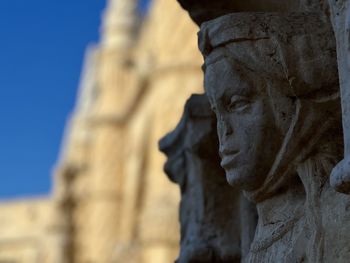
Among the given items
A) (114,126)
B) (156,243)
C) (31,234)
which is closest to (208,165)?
(156,243)

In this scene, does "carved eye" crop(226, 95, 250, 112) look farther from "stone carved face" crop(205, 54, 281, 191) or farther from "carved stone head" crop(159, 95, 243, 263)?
"carved stone head" crop(159, 95, 243, 263)

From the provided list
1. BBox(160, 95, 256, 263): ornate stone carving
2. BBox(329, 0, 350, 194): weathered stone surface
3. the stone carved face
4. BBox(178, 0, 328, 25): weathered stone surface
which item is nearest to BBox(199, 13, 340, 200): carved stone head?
the stone carved face

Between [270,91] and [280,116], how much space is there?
68mm

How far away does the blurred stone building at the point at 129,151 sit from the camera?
1177cm

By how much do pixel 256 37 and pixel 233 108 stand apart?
0.19 m

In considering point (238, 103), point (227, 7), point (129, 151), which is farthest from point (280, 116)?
point (129, 151)

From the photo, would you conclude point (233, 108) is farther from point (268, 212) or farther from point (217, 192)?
point (217, 192)

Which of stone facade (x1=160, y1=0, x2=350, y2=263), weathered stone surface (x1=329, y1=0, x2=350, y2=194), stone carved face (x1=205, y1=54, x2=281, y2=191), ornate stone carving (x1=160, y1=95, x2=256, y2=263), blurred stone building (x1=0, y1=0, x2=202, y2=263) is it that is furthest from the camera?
→ blurred stone building (x1=0, y1=0, x2=202, y2=263)

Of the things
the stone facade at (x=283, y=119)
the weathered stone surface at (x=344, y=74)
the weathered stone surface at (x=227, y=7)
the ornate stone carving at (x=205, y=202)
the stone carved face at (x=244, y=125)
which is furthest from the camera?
the ornate stone carving at (x=205, y=202)

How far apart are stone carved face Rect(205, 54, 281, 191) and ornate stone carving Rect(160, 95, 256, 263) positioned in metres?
0.61

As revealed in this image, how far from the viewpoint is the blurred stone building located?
11.8m

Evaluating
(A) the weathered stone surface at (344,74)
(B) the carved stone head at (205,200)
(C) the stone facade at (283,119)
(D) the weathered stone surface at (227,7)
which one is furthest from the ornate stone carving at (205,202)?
(A) the weathered stone surface at (344,74)

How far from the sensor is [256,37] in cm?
198

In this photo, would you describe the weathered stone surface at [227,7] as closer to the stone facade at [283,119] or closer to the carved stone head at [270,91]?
the stone facade at [283,119]
